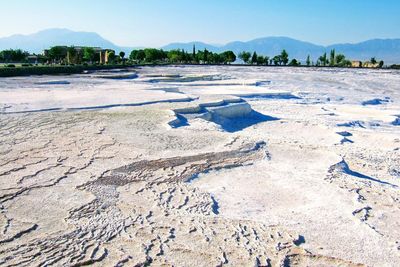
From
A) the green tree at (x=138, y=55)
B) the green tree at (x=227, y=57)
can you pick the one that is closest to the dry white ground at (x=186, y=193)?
the green tree at (x=138, y=55)

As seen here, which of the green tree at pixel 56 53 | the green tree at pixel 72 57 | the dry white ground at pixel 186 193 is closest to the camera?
the dry white ground at pixel 186 193

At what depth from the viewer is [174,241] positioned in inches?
166

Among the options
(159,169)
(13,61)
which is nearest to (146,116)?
(159,169)

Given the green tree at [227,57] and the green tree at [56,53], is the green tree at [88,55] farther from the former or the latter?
the green tree at [227,57]

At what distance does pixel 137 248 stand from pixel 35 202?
1.61 meters

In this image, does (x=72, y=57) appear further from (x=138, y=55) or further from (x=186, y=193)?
(x=186, y=193)

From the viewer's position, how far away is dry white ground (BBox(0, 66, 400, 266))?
4062mm

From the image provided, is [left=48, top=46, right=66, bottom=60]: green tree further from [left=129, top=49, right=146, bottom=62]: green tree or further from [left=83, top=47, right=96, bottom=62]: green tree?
[left=129, top=49, right=146, bottom=62]: green tree

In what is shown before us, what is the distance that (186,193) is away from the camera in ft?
18.2

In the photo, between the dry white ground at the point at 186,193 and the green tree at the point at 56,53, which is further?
the green tree at the point at 56,53

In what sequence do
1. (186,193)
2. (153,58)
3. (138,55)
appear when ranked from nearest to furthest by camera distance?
(186,193), (153,58), (138,55)

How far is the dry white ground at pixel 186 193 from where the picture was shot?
406 cm

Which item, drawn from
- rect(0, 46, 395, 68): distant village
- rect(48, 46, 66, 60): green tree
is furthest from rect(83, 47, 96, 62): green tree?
rect(48, 46, 66, 60): green tree

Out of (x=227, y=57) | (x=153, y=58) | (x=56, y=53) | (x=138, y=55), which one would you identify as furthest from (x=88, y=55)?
(x=227, y=57)
